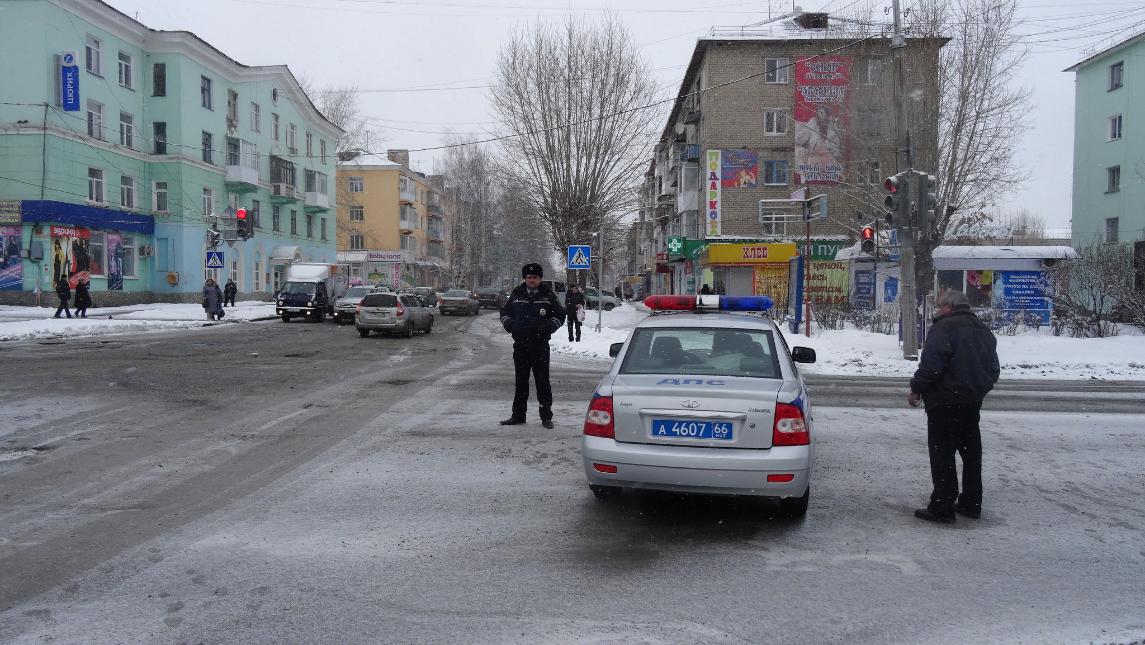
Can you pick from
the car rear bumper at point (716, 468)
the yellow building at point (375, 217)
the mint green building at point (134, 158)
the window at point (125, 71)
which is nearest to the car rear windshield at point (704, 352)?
the car rear bumper at point (716, 468)

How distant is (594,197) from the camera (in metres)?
35.6

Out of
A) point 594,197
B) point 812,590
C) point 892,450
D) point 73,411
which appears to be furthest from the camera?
point 594,197

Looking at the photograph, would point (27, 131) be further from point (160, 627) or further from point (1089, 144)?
point (1089, 144)

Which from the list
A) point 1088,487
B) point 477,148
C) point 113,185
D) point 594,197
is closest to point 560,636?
point 1088,487

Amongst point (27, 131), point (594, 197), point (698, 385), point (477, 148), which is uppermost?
point (477, 148)

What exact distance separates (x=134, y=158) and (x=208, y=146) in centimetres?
502

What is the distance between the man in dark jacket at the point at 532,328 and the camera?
852cm

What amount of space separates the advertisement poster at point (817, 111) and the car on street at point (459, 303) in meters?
18.4

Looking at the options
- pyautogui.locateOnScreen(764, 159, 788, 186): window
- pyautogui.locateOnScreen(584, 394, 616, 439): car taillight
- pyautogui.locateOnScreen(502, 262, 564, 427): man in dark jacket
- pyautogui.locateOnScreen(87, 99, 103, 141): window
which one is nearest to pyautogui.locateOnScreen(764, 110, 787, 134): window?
pyautogui.locateOnScreen(764, 159, 788, 186): window

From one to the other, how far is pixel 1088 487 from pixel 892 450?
5.68 ft

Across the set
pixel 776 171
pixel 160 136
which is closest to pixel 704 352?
pixel 776 171

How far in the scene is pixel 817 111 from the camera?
40.6 m

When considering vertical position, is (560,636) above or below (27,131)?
below

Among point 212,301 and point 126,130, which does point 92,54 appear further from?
point 212,301
